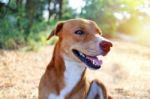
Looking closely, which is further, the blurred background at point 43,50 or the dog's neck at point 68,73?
the blurred background at point 43,50

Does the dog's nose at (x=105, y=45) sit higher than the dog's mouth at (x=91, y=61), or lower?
higher

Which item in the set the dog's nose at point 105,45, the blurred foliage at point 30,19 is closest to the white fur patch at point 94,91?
the dog's nose at point 105,45

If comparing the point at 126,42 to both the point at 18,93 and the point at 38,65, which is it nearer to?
the point at 38,65

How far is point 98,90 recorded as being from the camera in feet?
15.3

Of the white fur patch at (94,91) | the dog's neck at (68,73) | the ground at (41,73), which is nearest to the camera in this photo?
the dog's neck at (68,73)

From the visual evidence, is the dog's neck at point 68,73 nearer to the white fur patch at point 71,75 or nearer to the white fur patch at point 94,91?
the white fur patch at point 71,75

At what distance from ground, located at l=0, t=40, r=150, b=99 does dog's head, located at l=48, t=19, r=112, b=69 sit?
5.50ft

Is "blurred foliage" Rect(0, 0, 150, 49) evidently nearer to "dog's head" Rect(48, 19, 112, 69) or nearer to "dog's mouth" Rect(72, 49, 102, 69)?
"dog's head" Rect(48, 19, 112, 69)

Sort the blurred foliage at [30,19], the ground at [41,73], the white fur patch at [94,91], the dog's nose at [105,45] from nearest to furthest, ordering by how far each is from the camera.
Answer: the dog's nose at [105,45] → the white fur patch at [94,91] → the ground at [41,73] → the blurred foliage at [30,19]

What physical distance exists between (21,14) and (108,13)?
224 inches

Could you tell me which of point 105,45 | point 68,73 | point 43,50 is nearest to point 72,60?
point 68,73

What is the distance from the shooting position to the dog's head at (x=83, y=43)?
3.93 metres

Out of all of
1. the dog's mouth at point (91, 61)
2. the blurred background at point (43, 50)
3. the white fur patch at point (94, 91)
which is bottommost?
the blurred background at point (43, 50)

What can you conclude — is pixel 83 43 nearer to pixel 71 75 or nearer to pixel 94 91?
pixel 71 75
